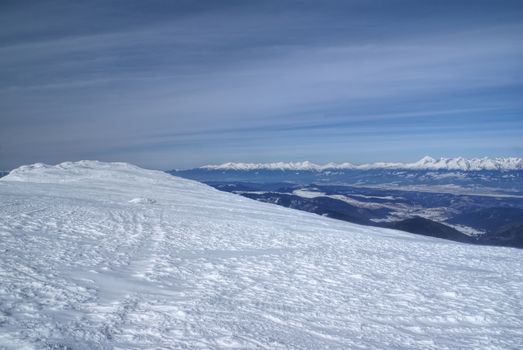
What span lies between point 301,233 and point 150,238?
32.1ft

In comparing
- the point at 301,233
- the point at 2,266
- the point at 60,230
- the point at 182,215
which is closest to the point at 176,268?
the point at 2,266

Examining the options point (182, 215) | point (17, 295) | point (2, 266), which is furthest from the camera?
point (182, 215)

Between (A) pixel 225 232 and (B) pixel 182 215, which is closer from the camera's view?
(A) pixel 225 232

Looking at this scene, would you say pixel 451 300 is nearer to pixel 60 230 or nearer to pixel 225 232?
pixel 225 232

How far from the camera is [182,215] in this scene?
25.8 metres

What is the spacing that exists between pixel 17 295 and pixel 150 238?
8898mm

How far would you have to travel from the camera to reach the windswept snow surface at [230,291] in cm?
712

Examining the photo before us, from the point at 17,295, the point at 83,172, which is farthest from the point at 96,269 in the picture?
the point at 83,172

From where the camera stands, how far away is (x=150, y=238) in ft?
55.0

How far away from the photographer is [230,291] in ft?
33.8

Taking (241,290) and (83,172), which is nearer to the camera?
(241,290)

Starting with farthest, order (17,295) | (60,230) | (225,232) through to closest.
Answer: (225,232) → (60,230) → (17,295)

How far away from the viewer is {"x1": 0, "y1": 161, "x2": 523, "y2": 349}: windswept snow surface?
7.12 meters

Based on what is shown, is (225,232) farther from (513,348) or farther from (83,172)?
(83,172)
